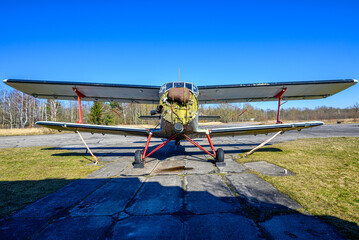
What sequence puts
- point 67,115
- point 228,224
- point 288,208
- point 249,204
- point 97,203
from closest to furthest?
point 228,224
point 288,208
point 249,204
point 97,203
point 67,115

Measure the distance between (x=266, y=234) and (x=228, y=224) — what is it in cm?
50

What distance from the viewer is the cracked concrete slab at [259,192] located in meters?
2.88

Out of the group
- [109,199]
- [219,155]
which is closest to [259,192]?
[219,155]

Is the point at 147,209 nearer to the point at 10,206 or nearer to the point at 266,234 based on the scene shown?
the point at 266,234

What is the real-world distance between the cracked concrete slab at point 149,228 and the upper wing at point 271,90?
22.4ft

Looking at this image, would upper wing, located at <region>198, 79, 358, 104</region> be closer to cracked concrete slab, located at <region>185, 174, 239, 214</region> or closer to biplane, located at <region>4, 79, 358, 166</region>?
biplane, located at <region>4, 79, 358, 166</region>

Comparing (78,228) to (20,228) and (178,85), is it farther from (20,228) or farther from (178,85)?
(178,85)

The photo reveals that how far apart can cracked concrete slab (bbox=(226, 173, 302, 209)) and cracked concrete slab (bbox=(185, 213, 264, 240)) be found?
0.75m

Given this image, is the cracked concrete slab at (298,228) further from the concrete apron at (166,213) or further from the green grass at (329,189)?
the green grass at (329,189)

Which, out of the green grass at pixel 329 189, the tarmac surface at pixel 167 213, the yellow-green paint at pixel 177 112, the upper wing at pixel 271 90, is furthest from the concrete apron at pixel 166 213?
the upper wing at pixel 271 90

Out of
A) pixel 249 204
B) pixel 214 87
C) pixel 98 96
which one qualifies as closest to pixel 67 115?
pixel 98 96

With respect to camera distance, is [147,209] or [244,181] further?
[244,181]

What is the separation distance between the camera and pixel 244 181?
4.17m

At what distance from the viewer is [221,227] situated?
7.39 feet
